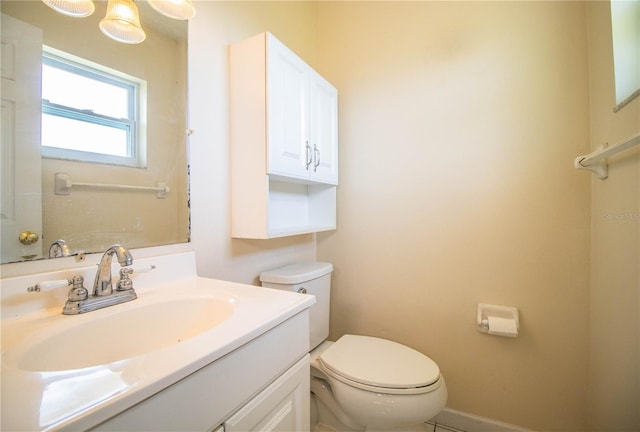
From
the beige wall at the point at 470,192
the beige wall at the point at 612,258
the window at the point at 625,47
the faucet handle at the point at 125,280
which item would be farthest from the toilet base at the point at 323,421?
the window at the point at 625,47

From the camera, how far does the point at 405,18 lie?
1473 mm

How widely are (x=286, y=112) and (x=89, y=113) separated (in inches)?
26.3

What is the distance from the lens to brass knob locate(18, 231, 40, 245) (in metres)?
0.64

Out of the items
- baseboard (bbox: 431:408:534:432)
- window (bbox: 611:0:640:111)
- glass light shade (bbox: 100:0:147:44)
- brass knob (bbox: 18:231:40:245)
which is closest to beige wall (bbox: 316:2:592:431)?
baseboard (bbox: 431:408:534:432)

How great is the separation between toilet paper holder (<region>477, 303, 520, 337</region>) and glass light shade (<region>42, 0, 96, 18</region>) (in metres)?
1.82

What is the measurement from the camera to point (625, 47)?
890 millimetres

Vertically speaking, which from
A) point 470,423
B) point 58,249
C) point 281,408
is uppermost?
point 58,249

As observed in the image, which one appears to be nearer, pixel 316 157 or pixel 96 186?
pixel 96 186

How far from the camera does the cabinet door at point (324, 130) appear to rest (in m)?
1.37

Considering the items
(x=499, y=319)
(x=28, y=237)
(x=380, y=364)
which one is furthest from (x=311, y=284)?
(x=28, y=237)

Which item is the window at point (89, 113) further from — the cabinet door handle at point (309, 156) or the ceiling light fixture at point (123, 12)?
the cabinet door handle at point (309, 156)

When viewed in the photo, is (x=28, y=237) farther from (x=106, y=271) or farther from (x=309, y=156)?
(x=309, y=156)

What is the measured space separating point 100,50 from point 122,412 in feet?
3.03

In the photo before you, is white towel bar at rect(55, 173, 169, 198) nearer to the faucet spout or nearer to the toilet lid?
the faucet spout
